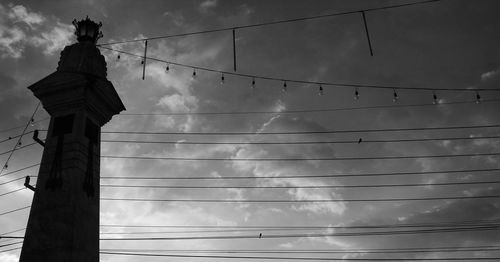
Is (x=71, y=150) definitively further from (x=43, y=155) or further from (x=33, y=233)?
(x=33, y=233)

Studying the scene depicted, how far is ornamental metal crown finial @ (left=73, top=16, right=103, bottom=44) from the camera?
22016 mm

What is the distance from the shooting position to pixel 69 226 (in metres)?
16.5

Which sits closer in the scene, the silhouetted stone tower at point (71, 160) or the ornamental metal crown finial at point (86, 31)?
the silhouetted stone tower at point (71, 160)

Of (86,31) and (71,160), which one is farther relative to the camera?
(86,31)

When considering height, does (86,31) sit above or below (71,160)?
above

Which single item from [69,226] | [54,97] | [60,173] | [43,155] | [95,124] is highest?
[54,97]

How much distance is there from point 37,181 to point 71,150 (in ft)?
6.27

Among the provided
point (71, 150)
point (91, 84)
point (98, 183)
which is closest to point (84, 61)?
point (91, 84)

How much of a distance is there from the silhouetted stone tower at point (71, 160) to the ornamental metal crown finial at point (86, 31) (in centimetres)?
23

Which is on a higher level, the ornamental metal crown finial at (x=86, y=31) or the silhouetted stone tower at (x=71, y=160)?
the ornamental metal crown finial at (x=86, y=31)

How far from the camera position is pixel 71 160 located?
17953 millimetres

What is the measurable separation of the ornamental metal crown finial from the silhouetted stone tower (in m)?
0.23

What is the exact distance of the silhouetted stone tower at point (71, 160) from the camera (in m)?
16.5

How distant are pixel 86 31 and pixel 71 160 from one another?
7.80 m
